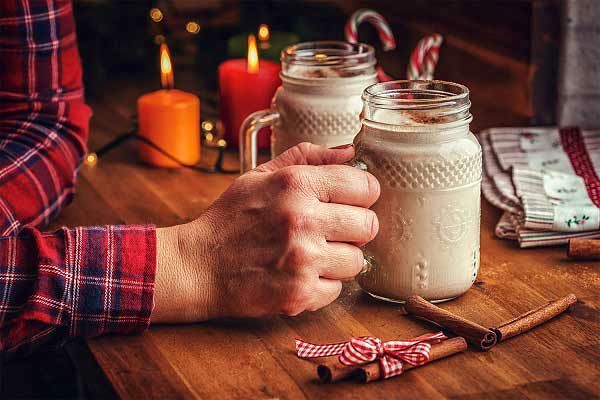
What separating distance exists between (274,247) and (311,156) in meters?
0.15

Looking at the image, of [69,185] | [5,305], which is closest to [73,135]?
[69,185]

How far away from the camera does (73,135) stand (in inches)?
63.5

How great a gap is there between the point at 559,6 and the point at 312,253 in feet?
3.31

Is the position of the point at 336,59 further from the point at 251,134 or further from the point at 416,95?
the point at 416,95

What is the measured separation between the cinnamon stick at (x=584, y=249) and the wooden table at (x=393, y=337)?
0.01 m

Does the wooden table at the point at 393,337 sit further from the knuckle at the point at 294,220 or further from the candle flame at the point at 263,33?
the candle flame at the point at 263,33

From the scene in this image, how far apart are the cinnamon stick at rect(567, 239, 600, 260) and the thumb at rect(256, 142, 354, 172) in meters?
0.35

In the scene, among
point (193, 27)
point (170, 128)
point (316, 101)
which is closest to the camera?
point (316, 101)

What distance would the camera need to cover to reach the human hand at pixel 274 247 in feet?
3.53

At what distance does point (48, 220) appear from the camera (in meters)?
1.48

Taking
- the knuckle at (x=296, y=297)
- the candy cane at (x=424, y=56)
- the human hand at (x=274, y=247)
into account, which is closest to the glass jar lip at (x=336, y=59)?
the candy cane at (x=424, y=56)

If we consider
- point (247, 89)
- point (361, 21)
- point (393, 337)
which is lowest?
point (393, 337)

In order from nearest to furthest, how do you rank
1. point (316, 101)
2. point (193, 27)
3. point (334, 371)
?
point (334, 371) → point (316, 101) → point (193, 27)

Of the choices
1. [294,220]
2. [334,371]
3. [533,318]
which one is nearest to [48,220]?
[294,220]
